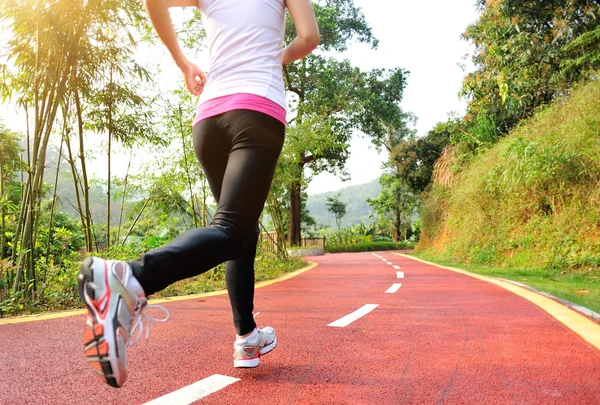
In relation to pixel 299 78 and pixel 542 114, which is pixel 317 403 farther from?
pixel 299 78

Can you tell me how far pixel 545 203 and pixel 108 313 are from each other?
10.9 metres

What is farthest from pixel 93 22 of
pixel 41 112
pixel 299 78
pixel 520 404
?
pixel 299 78

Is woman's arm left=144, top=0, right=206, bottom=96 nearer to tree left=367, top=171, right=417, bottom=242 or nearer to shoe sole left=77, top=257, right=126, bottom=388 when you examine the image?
shoe sole left=77, top=257, right=126, bottom=388

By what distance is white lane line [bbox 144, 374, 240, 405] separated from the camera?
1.70 metres

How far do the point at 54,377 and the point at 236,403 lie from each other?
2.78ft

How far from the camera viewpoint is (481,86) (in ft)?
42.3

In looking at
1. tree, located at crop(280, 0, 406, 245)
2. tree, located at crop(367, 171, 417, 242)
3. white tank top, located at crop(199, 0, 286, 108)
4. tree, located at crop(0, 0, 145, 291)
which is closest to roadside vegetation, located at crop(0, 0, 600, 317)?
tree, located at crop(0, 0, 145, 291)

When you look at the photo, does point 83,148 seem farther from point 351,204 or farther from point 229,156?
point 351,204

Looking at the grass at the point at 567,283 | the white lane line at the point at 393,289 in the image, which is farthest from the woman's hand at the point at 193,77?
the white lane line at the point at 393,289

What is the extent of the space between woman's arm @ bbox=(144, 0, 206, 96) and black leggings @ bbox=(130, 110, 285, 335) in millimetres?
305

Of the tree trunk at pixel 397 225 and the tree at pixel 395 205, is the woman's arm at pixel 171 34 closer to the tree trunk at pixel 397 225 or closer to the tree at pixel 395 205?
the tree at pixel 395 205

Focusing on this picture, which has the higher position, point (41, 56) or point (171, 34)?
point (41, 56)

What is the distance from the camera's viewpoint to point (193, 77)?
2.10m

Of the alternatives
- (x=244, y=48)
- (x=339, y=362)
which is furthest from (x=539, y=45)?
(x=244, y=48)
